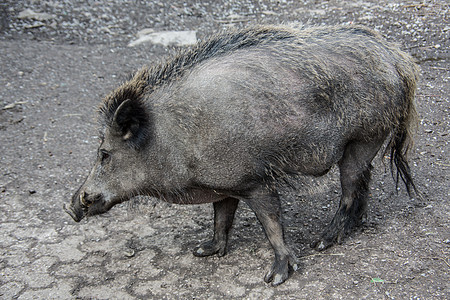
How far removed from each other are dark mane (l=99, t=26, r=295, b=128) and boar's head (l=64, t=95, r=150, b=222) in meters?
0.01

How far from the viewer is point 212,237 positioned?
4.23m

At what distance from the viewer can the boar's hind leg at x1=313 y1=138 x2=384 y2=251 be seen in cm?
385

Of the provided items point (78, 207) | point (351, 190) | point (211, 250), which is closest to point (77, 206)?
point (78, 207)

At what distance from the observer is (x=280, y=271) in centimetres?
365

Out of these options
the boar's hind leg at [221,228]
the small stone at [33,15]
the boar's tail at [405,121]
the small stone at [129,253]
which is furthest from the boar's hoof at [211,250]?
the small stone at [33,15]

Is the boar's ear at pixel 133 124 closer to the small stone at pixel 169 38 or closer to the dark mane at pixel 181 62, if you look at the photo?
the dark mane at pixel 181 62

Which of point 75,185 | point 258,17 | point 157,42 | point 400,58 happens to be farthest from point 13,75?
point 400,58

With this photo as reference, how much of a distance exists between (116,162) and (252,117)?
1040mm

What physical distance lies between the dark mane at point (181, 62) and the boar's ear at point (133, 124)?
0.09 metres

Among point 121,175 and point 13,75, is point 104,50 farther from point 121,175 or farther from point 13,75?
point 121,175

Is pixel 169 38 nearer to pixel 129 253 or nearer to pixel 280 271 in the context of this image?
pixel 129 253

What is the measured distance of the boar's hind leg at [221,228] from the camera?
13.1 ft

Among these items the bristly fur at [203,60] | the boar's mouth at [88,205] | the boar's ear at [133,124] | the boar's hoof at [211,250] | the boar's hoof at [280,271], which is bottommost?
the boar's hoof at [211,250]

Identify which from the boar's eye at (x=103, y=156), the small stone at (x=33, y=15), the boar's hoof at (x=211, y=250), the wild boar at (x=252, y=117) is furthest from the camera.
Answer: the small stone at (x=33, y=15)
